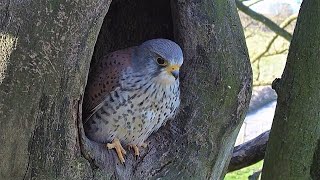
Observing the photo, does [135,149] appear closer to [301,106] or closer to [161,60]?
[161,60]

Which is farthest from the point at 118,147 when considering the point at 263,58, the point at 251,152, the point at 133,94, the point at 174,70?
the point at 263,58

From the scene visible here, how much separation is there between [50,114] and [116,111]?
56cm

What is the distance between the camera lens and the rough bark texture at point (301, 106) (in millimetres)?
2842

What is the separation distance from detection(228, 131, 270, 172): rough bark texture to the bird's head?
3.26 ft

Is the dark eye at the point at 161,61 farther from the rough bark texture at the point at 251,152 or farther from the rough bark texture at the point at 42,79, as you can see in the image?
the rough bark texture at the point at 251,152

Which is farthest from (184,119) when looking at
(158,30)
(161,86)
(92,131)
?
(158,30)

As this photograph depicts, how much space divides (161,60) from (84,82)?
59cm

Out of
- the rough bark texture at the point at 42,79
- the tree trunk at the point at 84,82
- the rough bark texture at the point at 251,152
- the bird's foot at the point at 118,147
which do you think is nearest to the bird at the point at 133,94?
the bird's foot at the point at 118,147

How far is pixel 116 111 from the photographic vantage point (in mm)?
2648

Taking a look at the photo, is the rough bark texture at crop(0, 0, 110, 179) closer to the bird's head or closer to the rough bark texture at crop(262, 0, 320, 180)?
the bird's head

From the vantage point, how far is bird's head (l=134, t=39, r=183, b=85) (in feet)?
8.53

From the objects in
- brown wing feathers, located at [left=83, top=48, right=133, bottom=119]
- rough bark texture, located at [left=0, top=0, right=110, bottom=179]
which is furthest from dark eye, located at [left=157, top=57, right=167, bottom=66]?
rough bark texture, located at [left=0, top=0, right=110, bottom=179]

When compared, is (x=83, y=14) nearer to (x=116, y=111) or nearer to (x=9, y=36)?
(x=9, y=36)

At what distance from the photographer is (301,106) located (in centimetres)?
286
